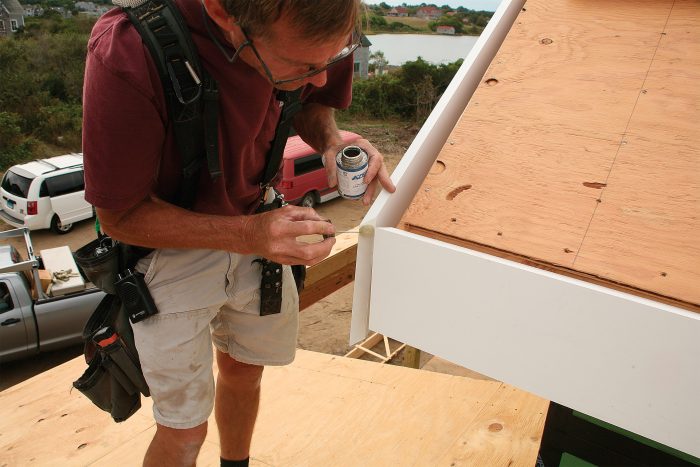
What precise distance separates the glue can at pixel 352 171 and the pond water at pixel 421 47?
2074 cm

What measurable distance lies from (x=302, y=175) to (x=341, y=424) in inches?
352

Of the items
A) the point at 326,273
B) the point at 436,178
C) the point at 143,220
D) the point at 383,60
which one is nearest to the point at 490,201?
the point at 436,178

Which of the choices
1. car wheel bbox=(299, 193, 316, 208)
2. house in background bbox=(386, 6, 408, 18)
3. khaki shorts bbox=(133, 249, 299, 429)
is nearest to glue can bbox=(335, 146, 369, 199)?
khaki shorts bbox=(133, 249, 299, 429)

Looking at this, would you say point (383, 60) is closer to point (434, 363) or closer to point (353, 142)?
point (434, 363)

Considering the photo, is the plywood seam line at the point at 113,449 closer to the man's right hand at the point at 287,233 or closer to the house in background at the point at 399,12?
the man's right hand at the point at 287,233

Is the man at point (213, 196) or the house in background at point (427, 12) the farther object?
the house in background at point (427, 12)

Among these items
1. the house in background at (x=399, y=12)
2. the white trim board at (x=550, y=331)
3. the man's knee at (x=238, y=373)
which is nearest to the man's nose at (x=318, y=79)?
the white trim board at (x=550, y=331)

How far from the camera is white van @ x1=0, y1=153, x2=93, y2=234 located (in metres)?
9.24

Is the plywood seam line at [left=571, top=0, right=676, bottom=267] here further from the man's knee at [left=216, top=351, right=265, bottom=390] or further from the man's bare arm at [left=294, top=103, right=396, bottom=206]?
the man's knee at [left=216, top=351, right=265, bottom=390]

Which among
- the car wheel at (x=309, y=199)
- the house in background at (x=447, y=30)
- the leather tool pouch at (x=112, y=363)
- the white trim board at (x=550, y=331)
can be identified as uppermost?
the white trim board at (x=550, y=331)

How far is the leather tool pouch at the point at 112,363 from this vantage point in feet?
5.19

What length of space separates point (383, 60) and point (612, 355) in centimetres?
2449

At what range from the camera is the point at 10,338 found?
18.0 ft

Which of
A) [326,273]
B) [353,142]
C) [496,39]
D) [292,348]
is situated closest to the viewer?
[353,142]
